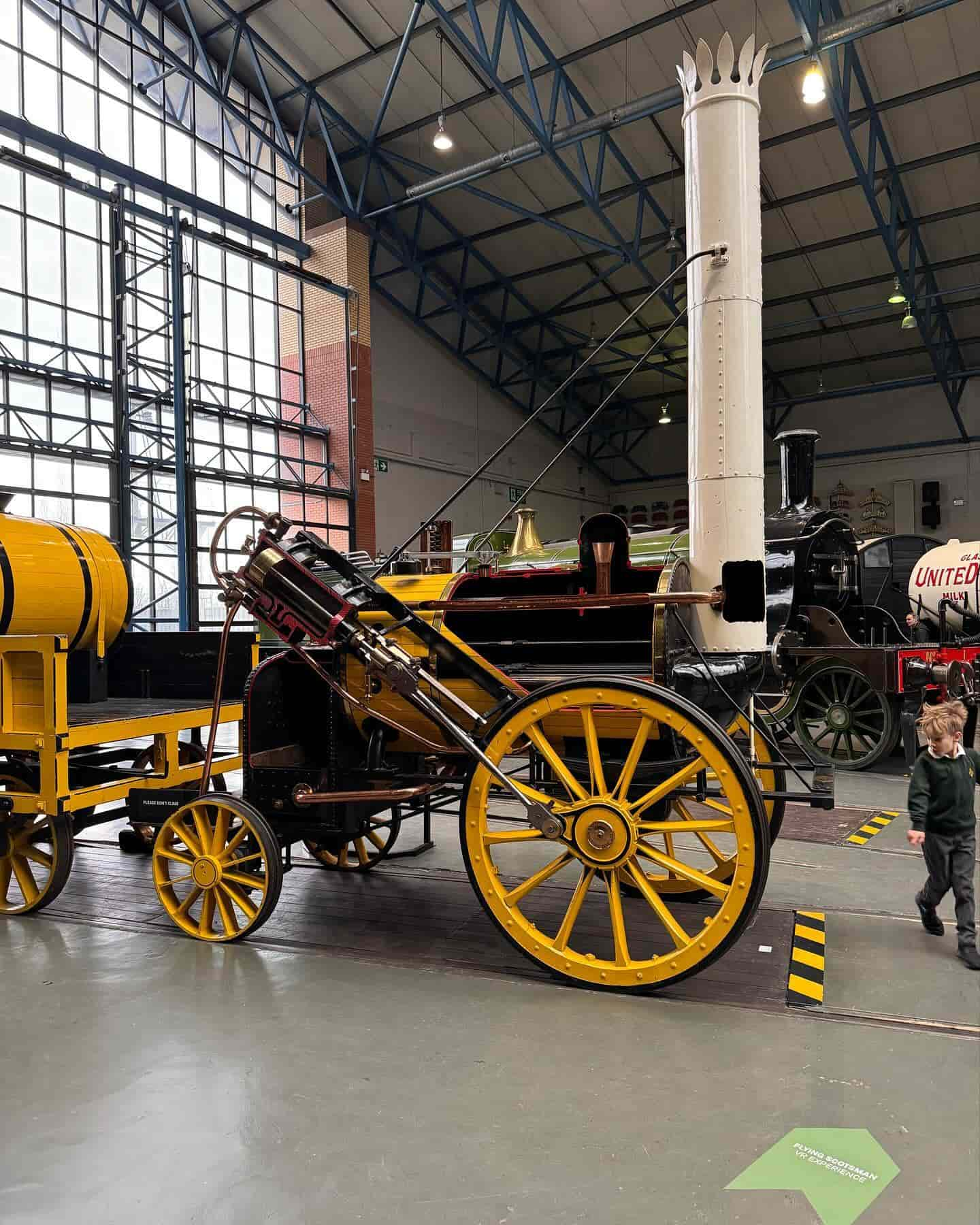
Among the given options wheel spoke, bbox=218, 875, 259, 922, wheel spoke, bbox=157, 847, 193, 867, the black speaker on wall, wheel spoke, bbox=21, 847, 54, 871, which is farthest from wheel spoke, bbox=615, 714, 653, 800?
the black speaker on wall

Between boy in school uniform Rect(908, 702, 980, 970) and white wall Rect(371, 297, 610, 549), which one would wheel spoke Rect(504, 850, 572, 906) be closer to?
boy in school uniform Rect(908, 702, 980, 970)

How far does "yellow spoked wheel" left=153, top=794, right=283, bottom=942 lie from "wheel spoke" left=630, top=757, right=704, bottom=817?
5.23ft

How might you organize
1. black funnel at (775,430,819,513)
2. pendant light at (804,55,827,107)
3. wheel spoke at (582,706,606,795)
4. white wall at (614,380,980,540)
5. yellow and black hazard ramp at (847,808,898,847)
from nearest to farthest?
wheel spoke at (582,706,606,795) → yellow and black hazard ramp at (847,808,898,847) → black funnel at (775,430,819,513) → pendant light at (804,55,827,107) → white wall at (614,380,980,540)

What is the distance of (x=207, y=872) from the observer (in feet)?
12.6

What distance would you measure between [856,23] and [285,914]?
1310 centimetres

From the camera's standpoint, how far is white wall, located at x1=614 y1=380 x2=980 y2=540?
2500cm

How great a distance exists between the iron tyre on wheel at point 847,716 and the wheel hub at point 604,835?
19.1ft

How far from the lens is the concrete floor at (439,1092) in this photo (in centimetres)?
219

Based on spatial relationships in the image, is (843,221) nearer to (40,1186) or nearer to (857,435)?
(857,435)

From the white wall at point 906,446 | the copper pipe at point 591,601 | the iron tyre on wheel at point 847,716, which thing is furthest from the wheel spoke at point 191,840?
the white wall at point 906,446

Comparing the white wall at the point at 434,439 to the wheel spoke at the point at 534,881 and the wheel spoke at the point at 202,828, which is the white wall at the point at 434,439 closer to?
the wheel spoke at the point at 202,828

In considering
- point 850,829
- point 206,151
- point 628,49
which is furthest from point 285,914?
point 206,151

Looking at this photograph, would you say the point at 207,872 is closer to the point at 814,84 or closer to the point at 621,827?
the point at 621,827

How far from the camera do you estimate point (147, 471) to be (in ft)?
55.0
